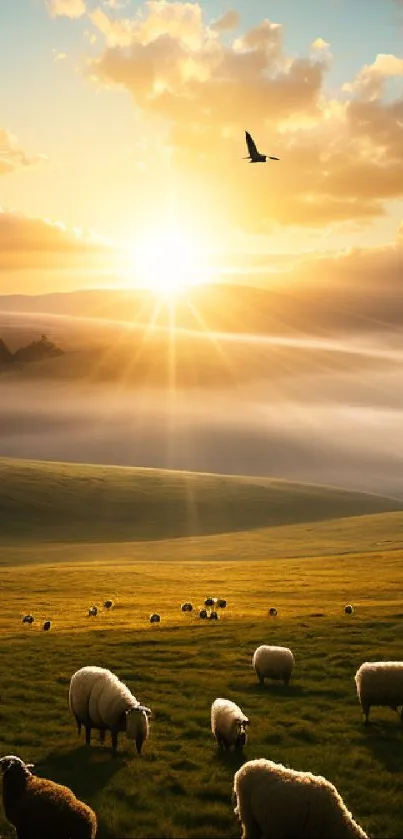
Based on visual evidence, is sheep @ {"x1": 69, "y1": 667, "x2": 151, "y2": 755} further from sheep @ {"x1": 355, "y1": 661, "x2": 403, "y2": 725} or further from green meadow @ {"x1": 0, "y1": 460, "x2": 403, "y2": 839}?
sheep @ {"x1": 355, "y1": 661, "x2": 403, "y2": 725}

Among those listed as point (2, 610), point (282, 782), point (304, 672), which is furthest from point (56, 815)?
point (2, 610)

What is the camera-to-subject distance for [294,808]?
39.9ft

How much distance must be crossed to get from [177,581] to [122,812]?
63.2 m

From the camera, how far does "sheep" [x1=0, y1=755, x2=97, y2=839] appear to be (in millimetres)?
12422

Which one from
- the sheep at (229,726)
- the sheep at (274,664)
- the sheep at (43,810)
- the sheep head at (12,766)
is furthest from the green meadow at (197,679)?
the sheep head at (12,766)

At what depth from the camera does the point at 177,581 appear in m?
76.9

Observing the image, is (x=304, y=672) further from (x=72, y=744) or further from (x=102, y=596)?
(x=102, y=596)

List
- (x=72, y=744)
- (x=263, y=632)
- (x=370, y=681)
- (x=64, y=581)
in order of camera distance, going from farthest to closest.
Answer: (x=64, y=581) < (x=263, y=632) < (x=370, y=681) < (x=72, y=744)

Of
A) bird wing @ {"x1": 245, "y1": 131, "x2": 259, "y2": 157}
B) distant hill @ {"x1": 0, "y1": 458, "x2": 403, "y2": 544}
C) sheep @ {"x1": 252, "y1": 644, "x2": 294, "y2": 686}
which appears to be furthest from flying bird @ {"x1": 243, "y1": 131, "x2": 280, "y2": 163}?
distant hill @ {"x1": 0, "y1": 458, "x2": 403, "y2": 544}

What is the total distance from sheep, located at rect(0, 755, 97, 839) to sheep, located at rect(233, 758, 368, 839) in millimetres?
2875

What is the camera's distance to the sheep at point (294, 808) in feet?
39.4

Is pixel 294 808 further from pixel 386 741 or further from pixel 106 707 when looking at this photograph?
pixel 386 741

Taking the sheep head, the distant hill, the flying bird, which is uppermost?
the flying bird

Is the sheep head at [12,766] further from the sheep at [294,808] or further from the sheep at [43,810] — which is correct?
the sheep at [294,808]
